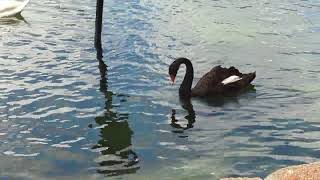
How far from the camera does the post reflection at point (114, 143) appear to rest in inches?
401

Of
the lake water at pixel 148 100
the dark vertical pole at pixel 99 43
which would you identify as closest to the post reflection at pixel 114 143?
the lake water at pixel 148 100

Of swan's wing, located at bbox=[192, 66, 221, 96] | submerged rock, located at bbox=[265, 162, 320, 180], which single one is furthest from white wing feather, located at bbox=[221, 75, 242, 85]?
submerged rock, located at bbox=[265, 162, 320, 180]

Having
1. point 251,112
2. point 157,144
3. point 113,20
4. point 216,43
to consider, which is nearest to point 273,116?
point 251,112

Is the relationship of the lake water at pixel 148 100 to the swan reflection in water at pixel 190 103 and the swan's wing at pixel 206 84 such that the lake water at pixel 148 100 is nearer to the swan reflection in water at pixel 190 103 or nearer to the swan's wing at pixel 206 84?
the swan reflection in water at pixel 190 103

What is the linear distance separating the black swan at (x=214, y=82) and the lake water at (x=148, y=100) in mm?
265

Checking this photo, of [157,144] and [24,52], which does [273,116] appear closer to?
[157,144]

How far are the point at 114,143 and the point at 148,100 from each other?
2531 millimetres

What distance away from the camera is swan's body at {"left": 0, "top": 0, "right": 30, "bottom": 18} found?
77.2 feet

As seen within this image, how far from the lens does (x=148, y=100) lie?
45.3 feet

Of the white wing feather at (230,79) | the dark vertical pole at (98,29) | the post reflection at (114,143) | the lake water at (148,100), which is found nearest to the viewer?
the post reflection at (114,143)

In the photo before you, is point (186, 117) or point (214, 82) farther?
point (214, 82)

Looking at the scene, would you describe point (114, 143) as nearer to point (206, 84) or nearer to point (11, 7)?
point (206, 84)

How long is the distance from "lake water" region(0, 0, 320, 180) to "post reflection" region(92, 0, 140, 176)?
0.02 metres


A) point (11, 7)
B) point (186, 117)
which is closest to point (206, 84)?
point (186, 117)
